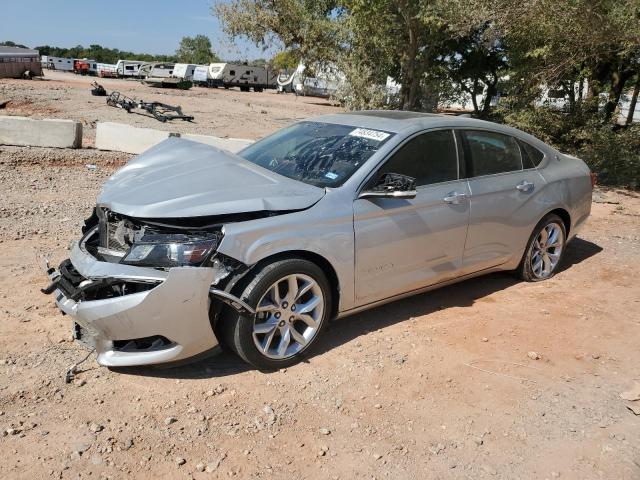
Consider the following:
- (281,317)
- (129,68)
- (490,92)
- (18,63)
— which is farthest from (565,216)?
(129,68)

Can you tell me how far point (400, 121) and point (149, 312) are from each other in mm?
2522

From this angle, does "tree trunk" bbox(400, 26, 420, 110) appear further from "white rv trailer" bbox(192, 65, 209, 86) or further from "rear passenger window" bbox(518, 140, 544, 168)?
"white rv trailer" bbox(192, 65, 209, 86)

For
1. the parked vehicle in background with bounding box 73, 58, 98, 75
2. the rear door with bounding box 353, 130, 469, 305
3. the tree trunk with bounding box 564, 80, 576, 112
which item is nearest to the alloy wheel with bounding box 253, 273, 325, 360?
the rear door with bounding box 353, 130, 469, 305

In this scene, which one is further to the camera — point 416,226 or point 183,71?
point 183,71

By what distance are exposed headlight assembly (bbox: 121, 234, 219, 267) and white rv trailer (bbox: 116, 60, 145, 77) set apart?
171ft

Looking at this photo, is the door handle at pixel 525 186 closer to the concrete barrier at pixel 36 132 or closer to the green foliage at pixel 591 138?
the green foliage at pixel 591 138

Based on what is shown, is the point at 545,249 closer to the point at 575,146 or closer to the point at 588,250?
the point at 588,250

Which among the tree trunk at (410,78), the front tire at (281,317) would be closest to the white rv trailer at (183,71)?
the tree trunk at (410,78)

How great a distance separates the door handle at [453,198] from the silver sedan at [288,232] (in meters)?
0.01

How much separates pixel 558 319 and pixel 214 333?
305 centimetres

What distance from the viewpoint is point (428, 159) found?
4.41 metres

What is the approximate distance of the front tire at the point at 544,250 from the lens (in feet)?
17.7

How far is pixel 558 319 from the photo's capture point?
15.8ft

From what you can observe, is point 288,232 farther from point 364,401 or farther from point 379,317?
point 379,317
